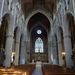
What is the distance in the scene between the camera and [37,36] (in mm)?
44906

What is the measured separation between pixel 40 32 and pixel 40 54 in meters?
10.3

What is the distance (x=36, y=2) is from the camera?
27.5 m

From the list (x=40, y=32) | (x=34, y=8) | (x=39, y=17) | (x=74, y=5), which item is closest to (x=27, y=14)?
(x=34, y=8)

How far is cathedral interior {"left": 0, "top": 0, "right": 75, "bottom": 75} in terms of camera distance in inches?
455

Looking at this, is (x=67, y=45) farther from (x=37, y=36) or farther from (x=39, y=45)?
(x=37, y=36)

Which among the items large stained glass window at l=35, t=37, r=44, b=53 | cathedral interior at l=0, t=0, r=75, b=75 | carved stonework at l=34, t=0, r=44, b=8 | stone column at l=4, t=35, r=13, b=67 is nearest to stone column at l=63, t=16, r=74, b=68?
cathedral interior at l=0, t=0, r=75, b=75

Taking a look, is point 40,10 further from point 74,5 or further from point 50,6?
point 74,5

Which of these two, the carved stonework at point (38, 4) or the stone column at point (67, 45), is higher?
the carved stonework at point (38, 4)

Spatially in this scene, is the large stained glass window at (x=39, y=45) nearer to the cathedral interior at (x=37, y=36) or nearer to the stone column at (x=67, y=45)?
the cathedral interior at (x=37, y=36)

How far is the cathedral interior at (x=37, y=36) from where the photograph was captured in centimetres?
1155

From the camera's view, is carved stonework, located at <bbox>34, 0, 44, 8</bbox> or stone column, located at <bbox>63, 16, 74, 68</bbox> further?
carved stonework, located at <bbox>34, 0, 44, 8</bbox>

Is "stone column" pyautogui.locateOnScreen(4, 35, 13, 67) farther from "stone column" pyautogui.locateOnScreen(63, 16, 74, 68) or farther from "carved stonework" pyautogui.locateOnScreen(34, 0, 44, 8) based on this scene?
"carved stonework" pyautogui.locateOnScreen(34, 0, 44, 8)

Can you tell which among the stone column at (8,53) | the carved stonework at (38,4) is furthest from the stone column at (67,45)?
the carved stonework at (38,4)

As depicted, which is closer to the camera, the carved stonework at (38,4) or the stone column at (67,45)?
the stone column at (67,45)
